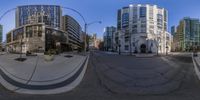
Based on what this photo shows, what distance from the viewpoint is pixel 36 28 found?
159 ft

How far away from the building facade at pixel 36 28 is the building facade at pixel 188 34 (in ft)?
225

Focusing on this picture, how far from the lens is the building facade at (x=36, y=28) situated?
38634 mm

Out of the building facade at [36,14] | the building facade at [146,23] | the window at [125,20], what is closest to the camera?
the building facade at [36,14]

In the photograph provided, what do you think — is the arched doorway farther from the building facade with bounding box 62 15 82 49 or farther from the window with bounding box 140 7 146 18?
the building facade with bounding box 62 15 82 49

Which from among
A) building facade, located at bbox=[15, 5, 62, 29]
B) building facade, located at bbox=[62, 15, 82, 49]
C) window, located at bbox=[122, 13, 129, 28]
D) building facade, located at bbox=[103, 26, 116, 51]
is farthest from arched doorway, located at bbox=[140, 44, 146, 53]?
building facade, located at bbox=[15, 5, 62, 29]

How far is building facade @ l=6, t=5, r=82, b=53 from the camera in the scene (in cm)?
3863

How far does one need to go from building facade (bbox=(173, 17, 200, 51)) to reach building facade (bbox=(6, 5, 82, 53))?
68.5m

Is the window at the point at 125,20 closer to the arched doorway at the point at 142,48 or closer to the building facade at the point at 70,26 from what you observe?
the arched doorway at the point at 142,48

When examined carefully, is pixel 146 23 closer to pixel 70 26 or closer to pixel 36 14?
pixel 70 26

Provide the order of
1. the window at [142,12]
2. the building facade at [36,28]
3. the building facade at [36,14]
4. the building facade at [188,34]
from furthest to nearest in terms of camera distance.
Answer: the building facade at [188,34], the window at [142,12], the building facade at [36,28], the building facade at [36,14]

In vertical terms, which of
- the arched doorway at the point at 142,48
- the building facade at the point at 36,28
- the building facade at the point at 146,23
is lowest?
the arched doorway at the point at 142,48

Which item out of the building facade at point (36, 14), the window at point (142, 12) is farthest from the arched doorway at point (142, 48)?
the building facade at point (36, 14)

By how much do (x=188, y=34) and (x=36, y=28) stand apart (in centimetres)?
8436

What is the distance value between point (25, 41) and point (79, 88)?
120 ft
